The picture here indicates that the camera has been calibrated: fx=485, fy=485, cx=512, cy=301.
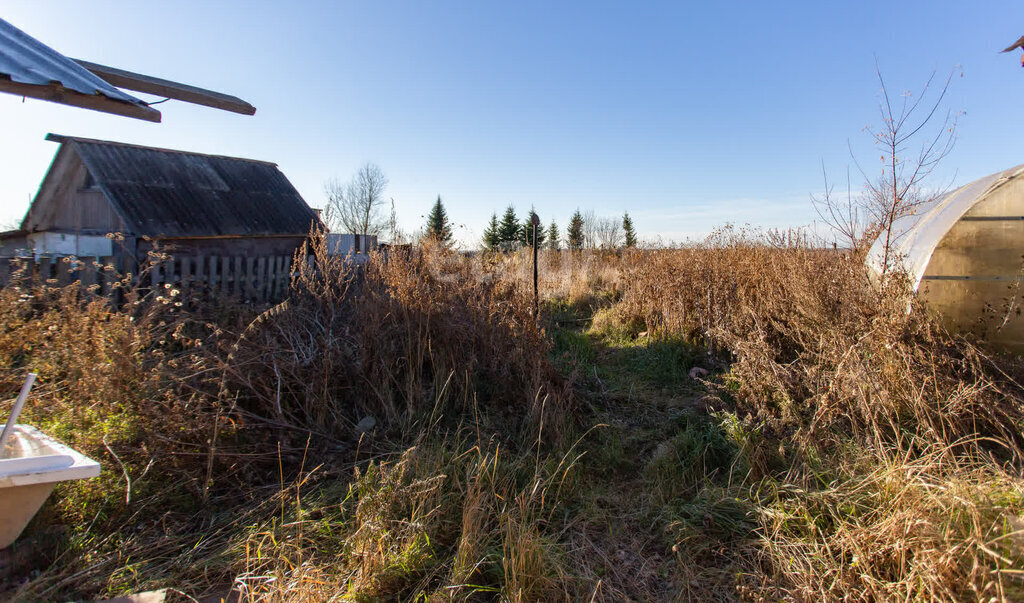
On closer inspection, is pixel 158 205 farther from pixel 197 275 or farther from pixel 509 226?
pixel 509 226

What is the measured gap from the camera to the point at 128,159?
8320mm

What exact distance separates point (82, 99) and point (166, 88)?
1532mm

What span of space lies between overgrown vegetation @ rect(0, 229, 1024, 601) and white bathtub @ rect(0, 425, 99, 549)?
0.21m

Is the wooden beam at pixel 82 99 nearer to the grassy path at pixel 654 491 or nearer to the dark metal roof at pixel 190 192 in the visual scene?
the grassy path at pixel 654 491

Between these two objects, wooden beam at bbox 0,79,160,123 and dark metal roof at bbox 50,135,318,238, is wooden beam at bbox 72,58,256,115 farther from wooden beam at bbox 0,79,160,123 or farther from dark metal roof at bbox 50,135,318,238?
dark metal roof at bbox 50,135,318,238

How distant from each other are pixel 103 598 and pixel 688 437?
3599mm

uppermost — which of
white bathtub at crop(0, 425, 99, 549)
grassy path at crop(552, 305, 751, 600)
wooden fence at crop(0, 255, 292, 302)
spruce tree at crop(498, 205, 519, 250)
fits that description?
spruce tree at crop(498, 205, 519, 250)

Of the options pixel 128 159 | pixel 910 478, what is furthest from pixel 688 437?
pixel 128 159

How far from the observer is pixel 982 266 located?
13.6 feet

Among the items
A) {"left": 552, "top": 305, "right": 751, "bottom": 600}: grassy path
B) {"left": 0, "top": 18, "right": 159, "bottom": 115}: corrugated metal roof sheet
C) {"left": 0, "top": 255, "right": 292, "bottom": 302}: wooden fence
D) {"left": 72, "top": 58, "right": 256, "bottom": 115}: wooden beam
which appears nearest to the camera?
{"left": 0, "top": 18, "right": 159, "bottom": 115}: corrugated metal roof sheet

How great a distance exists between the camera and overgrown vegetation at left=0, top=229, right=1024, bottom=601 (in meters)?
2.29

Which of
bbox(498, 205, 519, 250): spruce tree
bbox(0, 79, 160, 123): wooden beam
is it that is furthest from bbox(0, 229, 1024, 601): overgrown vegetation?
bbox(498, 205, 519, 250): spruce tree

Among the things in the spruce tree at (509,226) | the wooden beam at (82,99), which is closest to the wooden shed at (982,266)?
the wooden beam at (82,99)

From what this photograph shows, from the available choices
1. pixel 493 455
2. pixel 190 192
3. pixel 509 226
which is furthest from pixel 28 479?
pixel 509 226
